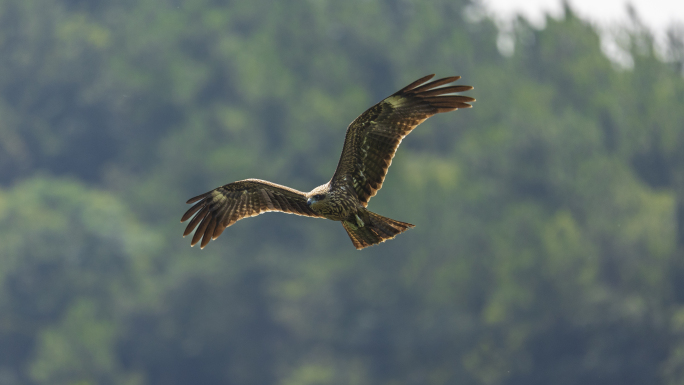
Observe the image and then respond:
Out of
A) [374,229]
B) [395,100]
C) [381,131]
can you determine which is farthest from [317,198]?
[395,100]

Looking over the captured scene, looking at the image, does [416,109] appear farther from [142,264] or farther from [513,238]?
[142,264]

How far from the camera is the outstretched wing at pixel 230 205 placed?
1079 cm

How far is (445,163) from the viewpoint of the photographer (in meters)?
56.6

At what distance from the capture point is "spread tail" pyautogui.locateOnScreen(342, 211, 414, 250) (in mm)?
9828

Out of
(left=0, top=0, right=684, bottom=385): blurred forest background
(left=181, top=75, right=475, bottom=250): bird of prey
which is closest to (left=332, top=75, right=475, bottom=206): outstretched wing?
(left=181, top=75, right=475, bottom=250): bird of prey

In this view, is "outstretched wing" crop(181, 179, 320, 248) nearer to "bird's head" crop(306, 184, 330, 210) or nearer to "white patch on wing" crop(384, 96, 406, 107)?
"bird's head" crop(306, 184, 330, 210)

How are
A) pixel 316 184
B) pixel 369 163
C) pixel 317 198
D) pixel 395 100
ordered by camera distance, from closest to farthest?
pixel 317 198
pixel 395 100
pixel 369 163
pixel 316 184

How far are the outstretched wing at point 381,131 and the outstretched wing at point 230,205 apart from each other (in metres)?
0.92

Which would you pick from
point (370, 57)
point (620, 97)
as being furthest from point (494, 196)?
point (370, 57)

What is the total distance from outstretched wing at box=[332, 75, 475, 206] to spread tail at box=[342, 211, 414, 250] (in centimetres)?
42

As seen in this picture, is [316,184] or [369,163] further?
[316,184]

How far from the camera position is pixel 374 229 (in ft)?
32.6

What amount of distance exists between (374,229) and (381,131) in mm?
1160

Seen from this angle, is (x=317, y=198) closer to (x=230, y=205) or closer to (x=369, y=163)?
(x=369, y=163)
